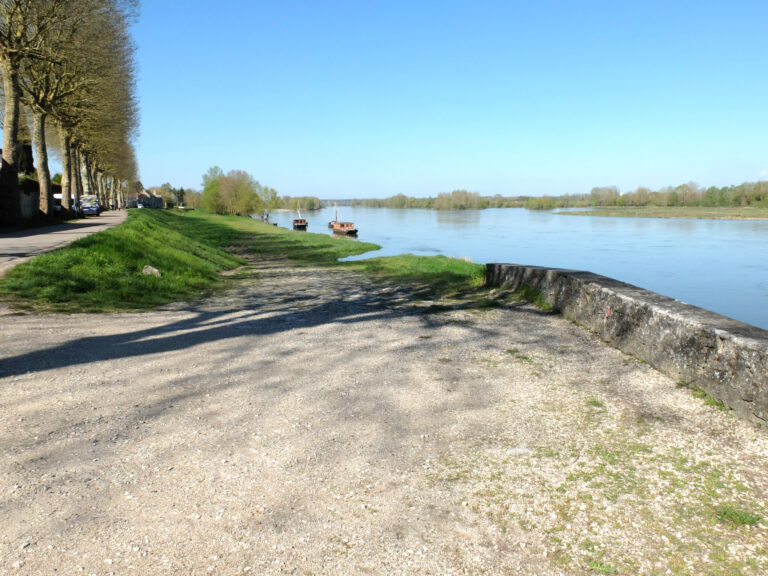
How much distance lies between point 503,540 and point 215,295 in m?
9.10

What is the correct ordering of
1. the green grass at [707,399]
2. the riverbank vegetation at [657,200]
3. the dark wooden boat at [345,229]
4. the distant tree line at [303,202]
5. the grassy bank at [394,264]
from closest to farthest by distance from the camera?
the green grass at [707,399] → the grassy bank at [394,264] → the dark wooden boat at [345,229] → the riverbank vegetation at [657,200] → the distant tree line at [303,202]

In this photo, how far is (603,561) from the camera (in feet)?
7.98

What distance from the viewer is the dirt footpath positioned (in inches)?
96.3

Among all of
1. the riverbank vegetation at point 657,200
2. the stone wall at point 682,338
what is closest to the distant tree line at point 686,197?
the riverbank vegetation at point 657,200

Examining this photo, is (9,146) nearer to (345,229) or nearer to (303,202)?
(345,229)

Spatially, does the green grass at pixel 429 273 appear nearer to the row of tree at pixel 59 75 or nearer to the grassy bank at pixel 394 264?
the grassy bank at pixel 394 264

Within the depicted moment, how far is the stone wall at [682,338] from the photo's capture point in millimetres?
3811

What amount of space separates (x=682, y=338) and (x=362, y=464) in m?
3.35

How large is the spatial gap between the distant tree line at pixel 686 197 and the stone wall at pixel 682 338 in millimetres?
104050

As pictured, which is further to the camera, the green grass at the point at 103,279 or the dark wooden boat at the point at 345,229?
the dark wooden boat at the point at 345,229

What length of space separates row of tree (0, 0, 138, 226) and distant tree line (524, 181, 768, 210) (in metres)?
102

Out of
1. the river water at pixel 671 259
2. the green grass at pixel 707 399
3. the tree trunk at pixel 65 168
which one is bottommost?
the river water at pixel 671 259

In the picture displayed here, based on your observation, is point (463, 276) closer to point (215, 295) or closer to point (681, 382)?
point (215, 295)

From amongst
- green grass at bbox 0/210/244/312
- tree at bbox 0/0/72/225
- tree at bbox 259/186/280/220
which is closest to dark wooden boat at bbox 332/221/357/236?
tree at bbox 259/186/280/220
